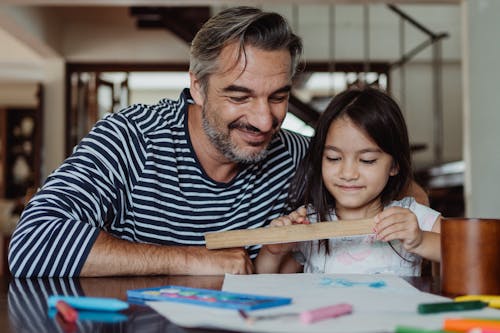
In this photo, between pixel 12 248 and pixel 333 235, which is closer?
pixel 333 235

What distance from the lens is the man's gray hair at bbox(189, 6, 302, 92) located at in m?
1.76

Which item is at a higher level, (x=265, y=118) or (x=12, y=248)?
(x=265, y=118)

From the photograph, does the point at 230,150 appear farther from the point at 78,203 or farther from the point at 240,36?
the point at 78,203

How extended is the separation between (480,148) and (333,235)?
2937 millimetres

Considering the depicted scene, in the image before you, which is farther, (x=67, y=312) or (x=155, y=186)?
(x=155, y=186)

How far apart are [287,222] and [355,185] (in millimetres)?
253

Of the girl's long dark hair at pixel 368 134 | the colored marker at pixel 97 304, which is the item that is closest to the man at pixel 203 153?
the girl's long dark hair at pixel 368 134

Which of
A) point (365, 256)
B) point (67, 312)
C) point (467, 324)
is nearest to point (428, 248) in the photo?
point (365, 256)

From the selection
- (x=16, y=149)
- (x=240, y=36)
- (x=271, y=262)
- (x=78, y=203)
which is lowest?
(x=271, y=262)

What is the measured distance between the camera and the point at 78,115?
292 inches

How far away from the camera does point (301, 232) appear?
1245 millimetres

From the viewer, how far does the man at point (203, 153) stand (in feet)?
5.49

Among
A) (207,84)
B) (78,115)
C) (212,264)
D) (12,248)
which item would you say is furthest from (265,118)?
(78,115)

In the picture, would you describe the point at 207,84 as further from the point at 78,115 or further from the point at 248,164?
the point at 78,115
